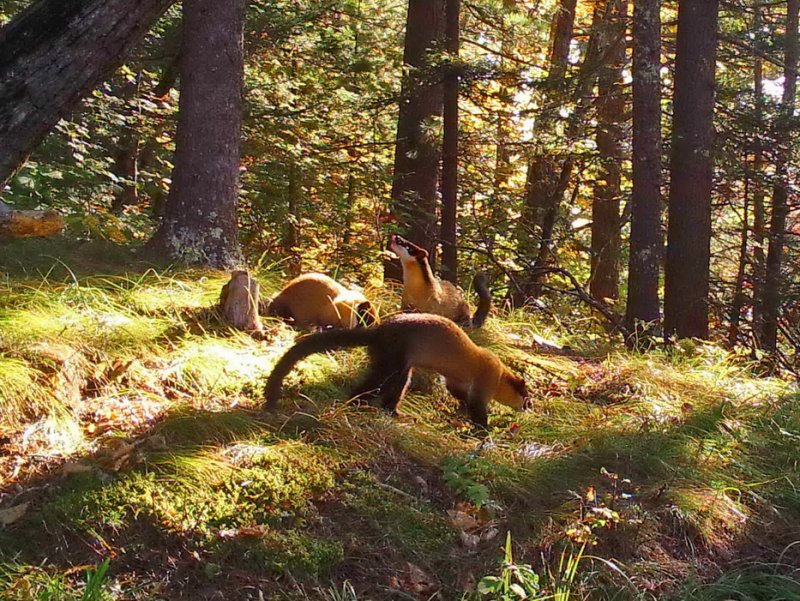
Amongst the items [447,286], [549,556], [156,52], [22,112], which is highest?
[156,52]

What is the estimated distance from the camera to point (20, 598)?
2.71 m

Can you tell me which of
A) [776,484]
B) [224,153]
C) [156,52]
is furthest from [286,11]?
[776,484]

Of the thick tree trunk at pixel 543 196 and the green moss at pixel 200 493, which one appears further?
the thick tree trunk at pixel 543 196

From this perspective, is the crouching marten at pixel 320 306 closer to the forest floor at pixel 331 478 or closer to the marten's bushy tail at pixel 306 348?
the forest floor at pixel 331 478

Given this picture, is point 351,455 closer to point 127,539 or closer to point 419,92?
point 127,539

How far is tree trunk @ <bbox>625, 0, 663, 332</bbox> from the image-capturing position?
27.9 feet

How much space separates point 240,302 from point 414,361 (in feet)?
5.32

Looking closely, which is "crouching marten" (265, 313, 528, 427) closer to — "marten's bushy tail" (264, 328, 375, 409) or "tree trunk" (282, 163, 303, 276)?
"marten's bushy tail" (264, 328, 375, 409)

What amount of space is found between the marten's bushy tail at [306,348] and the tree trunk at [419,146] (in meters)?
5.57

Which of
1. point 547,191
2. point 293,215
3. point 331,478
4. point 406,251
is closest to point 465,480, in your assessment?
point 331,478

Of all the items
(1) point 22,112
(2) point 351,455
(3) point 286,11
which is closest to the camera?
(1) point 22,112

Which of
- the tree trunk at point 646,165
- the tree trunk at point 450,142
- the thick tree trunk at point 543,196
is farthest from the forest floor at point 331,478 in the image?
the thick tree trunk at point 543,196

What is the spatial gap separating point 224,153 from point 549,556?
5032mm

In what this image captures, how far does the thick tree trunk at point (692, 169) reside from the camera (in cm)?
877
